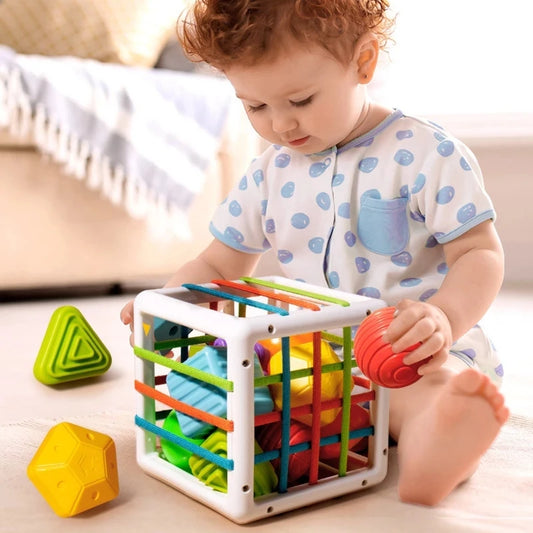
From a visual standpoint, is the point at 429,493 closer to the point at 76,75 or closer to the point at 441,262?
the point at 441,262

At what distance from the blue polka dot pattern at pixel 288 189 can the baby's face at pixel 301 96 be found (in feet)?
0.24

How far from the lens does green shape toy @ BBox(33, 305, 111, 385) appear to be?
3.83ft

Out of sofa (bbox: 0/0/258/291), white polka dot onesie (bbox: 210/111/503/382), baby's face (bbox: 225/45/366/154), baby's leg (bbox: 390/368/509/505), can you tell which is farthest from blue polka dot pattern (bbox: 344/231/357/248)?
sofa (bbox: 0/0/258/291)

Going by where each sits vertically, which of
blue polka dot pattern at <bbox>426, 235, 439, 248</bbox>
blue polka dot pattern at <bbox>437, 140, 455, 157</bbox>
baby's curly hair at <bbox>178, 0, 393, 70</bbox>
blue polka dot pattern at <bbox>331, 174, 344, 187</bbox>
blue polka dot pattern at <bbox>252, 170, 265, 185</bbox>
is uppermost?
baby's curly hair at <bbox>178, 0, 393, 70</bbox>

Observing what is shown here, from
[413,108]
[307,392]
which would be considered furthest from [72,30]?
[307,392]

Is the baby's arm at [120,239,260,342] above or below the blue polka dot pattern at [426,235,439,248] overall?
below

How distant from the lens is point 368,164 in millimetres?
964

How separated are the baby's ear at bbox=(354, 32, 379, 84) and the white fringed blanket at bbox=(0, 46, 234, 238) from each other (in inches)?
35.9

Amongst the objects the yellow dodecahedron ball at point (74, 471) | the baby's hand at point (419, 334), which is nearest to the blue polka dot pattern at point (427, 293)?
the baby's hand at point (419, 334)

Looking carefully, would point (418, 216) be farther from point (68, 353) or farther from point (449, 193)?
point (68, 353)

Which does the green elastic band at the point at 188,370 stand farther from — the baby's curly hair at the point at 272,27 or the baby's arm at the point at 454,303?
the baby's curly hair at the point at 272,27

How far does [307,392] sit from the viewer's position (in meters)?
0.77

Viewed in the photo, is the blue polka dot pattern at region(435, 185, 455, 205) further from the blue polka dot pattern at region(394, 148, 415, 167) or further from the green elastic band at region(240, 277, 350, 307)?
the green elastic band at region(240, 277, 350, 307)

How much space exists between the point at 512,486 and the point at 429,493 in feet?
0.39
